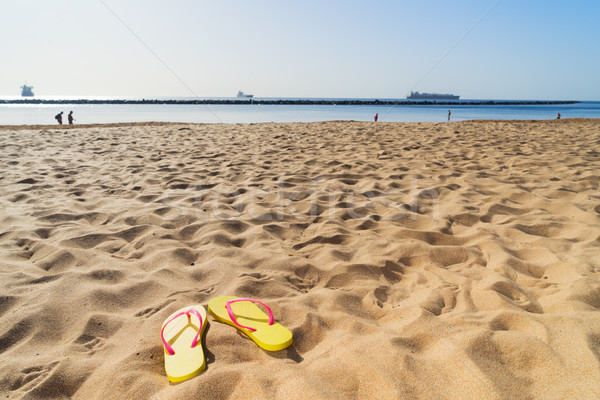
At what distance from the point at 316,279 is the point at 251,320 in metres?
0.63

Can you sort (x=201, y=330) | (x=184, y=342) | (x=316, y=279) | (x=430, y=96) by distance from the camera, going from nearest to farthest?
(x=184, y=342), (x=201, y=330), (x=316, y=279), (x=430, y=96)

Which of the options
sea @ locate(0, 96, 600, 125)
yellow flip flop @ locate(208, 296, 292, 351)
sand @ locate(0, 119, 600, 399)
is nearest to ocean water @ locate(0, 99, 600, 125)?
sea @ locate(0, 96, 600, 125)

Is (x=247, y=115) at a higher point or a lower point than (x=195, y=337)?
higher

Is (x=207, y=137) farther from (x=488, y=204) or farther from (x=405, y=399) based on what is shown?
(x=405, y=399)

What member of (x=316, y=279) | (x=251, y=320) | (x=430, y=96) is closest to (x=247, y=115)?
(x=316, y=279)

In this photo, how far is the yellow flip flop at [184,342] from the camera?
1416 millimetres

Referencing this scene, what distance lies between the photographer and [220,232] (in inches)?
112

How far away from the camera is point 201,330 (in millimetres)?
1672

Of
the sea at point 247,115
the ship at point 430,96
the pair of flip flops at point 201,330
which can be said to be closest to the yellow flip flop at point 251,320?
the pair of flip flops at point 201,330

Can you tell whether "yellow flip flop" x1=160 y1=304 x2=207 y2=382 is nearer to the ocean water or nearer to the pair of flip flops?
the pair of flip flops

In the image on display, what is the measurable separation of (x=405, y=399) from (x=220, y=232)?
6.48ft

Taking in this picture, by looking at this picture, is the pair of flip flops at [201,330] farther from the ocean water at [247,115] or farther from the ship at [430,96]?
the ship at [430,96]

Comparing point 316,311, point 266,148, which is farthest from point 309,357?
point 266,148

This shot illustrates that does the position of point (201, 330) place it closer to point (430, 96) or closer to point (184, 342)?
point (184, 342)
